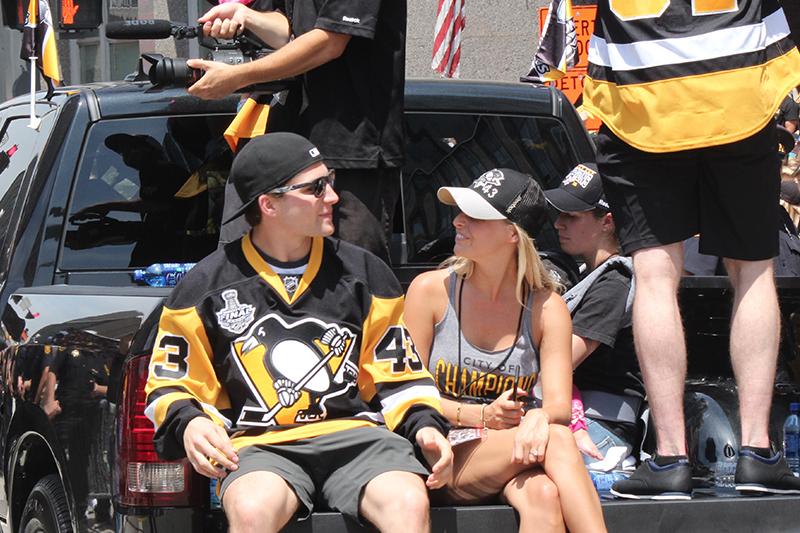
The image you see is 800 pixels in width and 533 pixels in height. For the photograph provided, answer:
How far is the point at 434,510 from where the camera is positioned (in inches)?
146

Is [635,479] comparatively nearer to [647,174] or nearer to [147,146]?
[647,174]

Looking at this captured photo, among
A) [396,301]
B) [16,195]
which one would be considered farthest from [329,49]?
[16,195]

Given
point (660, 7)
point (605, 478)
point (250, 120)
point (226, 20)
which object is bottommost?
point (605, 478)

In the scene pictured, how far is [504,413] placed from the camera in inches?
156

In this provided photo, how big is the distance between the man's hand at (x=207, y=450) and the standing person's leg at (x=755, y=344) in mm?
1448

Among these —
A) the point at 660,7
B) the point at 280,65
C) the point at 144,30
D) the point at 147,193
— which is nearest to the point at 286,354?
the point at 280,65

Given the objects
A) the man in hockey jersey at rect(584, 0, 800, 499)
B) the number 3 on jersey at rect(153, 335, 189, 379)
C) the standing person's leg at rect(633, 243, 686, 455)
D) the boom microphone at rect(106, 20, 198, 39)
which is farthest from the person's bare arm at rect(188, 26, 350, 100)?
the standing person's leg at rect(633, 243, 686, 455)

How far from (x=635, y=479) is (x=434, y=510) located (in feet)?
2.02

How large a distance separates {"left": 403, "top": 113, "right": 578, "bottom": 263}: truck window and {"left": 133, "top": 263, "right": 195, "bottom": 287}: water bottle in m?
0.89

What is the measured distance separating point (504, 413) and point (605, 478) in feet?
1.36

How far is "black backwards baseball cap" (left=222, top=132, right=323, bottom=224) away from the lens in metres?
3.90

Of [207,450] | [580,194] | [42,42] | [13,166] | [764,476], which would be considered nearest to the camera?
[207,450]

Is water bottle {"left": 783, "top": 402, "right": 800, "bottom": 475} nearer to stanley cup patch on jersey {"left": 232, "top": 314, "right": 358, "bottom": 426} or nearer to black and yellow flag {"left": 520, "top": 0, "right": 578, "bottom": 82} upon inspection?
stanley cup patch on jersey {"left": 232, "top": 314, "right": 358, "bottom": 426}

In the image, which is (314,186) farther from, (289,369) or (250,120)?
(250,120)
